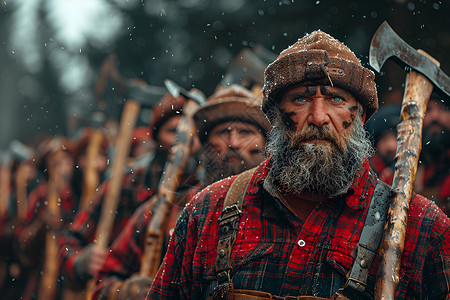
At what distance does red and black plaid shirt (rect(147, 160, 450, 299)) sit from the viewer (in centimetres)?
253

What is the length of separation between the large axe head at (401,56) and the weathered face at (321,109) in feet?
0.83

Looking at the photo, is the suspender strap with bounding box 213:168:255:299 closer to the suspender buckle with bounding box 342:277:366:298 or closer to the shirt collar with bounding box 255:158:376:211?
the shirt collar with bounding box 255:158:376:211

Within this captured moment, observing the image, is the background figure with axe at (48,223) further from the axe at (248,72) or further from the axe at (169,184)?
the axe at (248,72)

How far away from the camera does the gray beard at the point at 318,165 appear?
2855 mm

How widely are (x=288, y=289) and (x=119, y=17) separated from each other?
1428 cm

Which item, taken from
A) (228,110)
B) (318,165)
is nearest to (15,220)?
(228,110)

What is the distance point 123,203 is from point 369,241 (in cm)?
407

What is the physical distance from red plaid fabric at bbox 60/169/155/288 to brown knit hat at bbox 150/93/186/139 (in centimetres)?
53

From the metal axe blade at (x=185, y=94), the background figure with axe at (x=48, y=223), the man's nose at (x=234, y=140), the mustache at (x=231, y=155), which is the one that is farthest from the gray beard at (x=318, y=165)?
the background figure with axe at (x=48, y=223)

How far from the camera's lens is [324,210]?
2750 millimetres

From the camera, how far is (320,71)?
2900 millimetres

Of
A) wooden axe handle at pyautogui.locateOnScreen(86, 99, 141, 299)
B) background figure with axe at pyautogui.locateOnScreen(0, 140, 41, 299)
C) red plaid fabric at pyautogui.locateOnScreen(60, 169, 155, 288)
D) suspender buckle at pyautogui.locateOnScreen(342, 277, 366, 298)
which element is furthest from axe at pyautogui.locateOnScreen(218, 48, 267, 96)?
background figure with axe at pyautogui.locateOnScreen(0, 140, 41, 299)

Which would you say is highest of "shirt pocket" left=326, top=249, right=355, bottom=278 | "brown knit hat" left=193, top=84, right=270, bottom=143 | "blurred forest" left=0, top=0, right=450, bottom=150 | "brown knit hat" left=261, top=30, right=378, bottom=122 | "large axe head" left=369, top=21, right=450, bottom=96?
"blurred forest" left=0, top=0, right=450, bottom=150

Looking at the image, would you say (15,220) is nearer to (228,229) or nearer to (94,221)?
(94,221)
